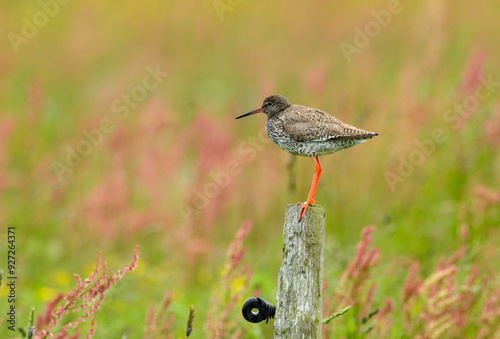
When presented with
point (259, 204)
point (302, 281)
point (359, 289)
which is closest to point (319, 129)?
point (302, 281)

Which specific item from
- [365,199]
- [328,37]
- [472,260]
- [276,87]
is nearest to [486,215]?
[472,260]

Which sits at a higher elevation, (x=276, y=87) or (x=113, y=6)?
(x=113, y=6)

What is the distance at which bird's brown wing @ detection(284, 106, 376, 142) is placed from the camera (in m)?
3.02

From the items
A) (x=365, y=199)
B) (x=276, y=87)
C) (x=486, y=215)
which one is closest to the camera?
(x=486, y=215)

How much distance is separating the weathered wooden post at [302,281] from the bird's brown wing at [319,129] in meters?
0.46

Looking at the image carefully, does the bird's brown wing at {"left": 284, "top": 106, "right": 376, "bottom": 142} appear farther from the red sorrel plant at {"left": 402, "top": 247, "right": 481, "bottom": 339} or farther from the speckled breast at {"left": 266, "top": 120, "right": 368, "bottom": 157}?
the red sorrel plant at {"left": 402, "top": 247, "right": 481, "bottom": 339}

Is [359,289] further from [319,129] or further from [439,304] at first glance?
[319,129]

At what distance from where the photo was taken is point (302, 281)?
2645mm

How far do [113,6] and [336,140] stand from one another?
1014cm

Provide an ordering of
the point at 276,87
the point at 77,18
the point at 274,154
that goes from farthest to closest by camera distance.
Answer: the point at 77,18
the point at 276,87
the point at 274,154

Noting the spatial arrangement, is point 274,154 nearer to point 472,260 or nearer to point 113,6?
point 472,260

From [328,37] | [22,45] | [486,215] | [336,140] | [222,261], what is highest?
[328,37]

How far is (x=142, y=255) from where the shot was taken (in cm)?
636

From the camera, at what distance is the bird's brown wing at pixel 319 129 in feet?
9.89
